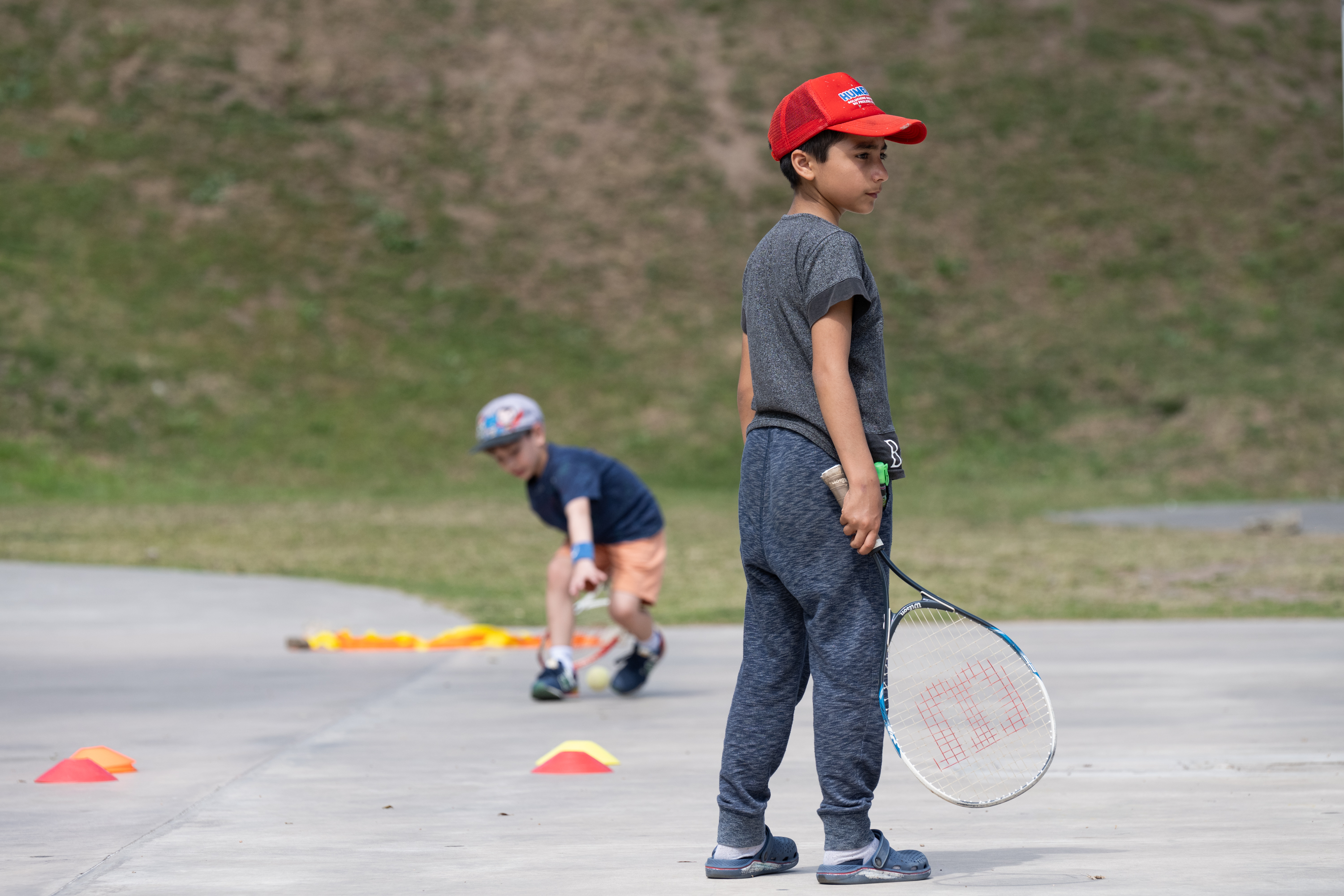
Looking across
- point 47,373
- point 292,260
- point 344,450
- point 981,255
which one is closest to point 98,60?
point 292,260

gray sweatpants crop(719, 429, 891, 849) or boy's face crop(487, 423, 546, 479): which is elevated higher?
boy's face crop(487, 423, 546, 479)

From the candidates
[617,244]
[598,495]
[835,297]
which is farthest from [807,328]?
[617,244]

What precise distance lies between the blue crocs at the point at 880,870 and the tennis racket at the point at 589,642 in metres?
3.62

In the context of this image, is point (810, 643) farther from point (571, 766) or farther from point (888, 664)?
point (571, 766)

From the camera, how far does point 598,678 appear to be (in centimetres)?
851

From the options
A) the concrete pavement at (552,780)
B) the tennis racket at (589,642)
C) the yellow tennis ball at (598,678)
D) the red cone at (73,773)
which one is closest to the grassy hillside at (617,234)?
the tennis racket at (589,642)

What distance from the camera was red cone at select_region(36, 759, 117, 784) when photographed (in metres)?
5.80

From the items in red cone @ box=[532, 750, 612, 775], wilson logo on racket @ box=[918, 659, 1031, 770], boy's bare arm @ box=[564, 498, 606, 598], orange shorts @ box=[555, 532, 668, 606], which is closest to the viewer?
wilson logo on racket @ box=[918, 659, 1031, 770]

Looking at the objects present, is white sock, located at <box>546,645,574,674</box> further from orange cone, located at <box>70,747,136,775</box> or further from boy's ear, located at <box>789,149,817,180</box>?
boy's ear, located at <box>789,149,817,180</box>

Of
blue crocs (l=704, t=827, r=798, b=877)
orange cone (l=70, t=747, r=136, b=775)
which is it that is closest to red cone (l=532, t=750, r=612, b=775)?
orange cone (l=70, t=747, r=136, b=775)

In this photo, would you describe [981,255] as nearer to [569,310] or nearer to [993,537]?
[569,310]

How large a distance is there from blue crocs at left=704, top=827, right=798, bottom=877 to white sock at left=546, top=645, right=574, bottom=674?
3693 mm

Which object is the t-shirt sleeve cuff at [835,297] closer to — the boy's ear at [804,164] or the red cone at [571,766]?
the boy's ear at [804,164]

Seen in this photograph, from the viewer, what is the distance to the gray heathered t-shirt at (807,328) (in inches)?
165
